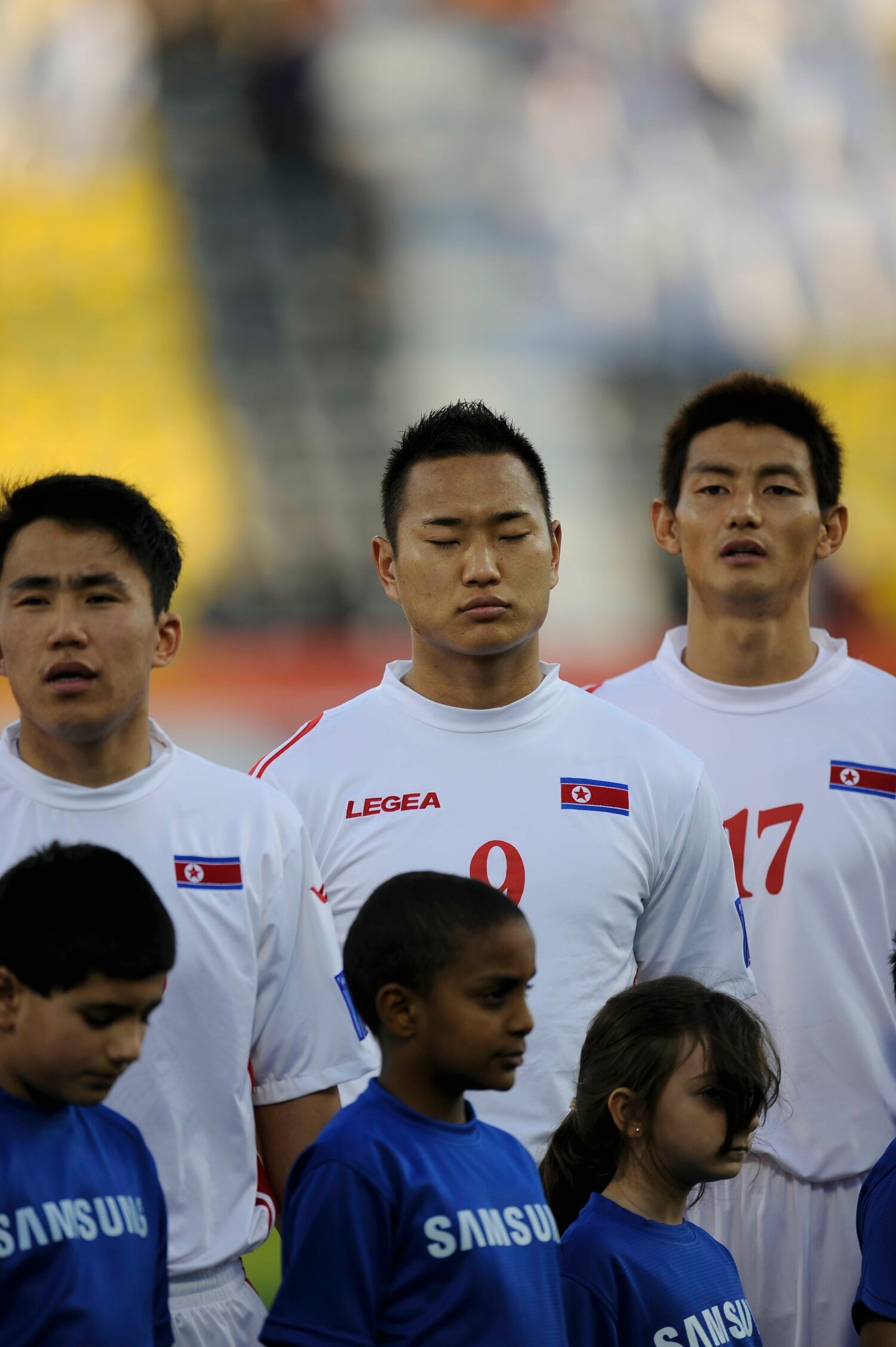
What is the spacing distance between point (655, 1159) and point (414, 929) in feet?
1.95

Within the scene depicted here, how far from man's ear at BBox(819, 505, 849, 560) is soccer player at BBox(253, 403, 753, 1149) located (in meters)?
0.77

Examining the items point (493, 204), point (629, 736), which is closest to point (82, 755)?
point (629, 736)

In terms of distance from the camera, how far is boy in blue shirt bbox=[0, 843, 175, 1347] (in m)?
2.01

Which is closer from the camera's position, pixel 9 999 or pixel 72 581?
pixel 9 999

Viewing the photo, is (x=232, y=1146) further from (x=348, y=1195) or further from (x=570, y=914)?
(x=570, y=914)

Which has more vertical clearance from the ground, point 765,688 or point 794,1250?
point 765,688

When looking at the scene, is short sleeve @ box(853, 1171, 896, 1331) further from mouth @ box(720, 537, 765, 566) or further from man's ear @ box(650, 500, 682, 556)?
man's ear @ box(650, 500, 682, 556)

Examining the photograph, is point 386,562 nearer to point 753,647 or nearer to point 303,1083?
point 753,647

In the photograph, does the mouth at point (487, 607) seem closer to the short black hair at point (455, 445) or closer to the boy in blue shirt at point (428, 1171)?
the short black hair at point (455, 445)

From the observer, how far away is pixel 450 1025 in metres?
2.17

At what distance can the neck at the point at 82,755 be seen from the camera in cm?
258

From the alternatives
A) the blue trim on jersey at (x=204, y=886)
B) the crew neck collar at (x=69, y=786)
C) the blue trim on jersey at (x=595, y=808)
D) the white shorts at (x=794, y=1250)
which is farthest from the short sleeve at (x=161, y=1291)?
the white shorts at (x=794, y=1250)

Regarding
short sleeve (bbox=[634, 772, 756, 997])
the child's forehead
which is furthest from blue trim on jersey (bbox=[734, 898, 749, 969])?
the child's forehead

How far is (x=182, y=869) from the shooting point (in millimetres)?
2549
